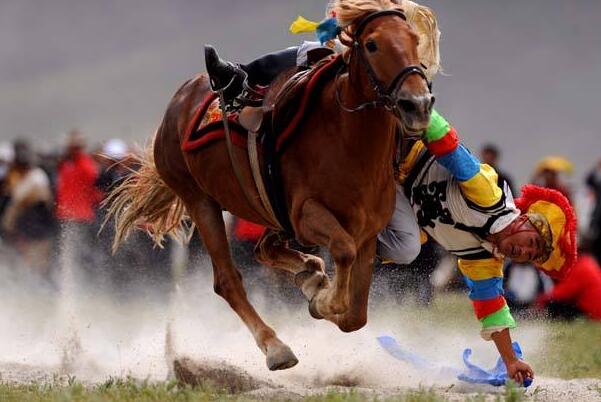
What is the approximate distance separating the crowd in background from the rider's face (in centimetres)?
220

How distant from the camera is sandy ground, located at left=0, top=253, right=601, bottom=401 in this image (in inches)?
320

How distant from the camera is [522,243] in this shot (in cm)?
734

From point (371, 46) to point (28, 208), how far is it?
8.59 metres

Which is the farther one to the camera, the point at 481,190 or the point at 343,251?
the point at 481,190

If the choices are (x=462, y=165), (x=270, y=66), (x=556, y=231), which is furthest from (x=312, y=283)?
(x=556, y=231)

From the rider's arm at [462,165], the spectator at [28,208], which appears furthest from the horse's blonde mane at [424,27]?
the spectator at [28,208]

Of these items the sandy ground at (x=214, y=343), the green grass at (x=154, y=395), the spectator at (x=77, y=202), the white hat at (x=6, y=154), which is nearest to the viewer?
the green grass at (x=154, y=395)

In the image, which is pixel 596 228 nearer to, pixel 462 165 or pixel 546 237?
pixel 546 237

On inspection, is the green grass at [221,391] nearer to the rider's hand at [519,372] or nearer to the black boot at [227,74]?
the rider's hand at [519,372]

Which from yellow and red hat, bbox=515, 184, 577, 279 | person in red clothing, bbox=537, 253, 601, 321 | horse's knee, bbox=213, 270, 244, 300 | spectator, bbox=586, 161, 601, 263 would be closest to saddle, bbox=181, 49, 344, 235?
horse's knee, bbox=213, 270, 244, 300

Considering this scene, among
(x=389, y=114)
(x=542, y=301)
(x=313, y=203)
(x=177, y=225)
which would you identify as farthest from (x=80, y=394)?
(x=542, y=301)

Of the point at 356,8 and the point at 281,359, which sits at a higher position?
the point at 356,8

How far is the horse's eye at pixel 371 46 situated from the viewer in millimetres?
6431

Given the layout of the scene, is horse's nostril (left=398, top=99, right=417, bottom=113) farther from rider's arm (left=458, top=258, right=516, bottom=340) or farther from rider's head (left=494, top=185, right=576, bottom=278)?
rider's arm (left=458, top=258, right=516, bottom=340)
